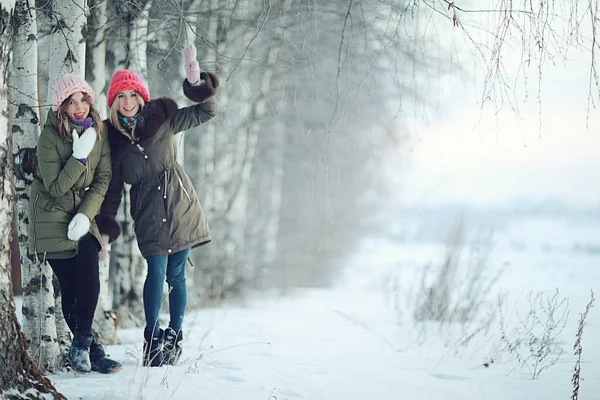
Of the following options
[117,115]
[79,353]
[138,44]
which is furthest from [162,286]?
[138,44]

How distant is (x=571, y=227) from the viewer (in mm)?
16516

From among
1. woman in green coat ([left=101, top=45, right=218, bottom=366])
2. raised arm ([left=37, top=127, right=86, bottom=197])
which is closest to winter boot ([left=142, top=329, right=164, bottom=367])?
woman in green coat ([left=101, top=45, right=218, bottom=366])

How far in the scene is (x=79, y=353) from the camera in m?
3.53

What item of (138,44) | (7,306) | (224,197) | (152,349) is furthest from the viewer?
(224,197)

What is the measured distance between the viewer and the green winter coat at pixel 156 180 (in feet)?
12.4

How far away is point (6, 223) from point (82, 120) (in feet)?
2.33

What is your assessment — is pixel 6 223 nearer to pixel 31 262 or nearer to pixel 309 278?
pixel 31 262

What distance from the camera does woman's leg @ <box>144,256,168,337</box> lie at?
3797 mm

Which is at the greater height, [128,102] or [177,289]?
[128,102]

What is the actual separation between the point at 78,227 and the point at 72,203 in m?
0.19

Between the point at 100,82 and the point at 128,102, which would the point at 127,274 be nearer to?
the point at 100,82

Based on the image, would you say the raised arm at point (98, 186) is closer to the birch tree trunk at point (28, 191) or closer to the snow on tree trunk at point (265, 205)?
the birch tree trunk at point (28, 191)

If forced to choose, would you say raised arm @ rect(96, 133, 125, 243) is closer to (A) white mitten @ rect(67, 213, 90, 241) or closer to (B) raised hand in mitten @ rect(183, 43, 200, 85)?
(A) white mitten @ rect(67, 213, 90, 241)

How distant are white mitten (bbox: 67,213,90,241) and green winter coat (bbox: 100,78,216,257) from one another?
0.34 m
